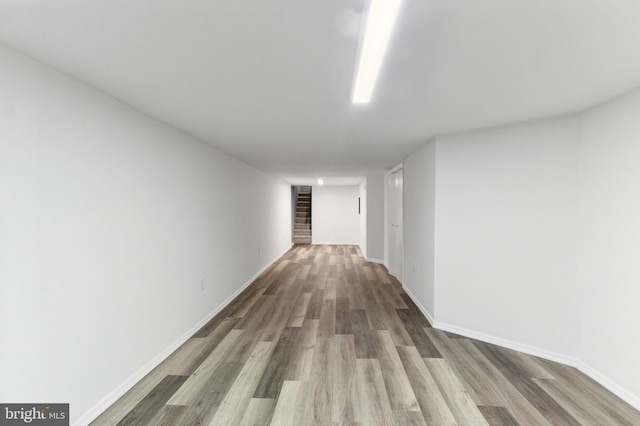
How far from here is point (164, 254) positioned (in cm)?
267

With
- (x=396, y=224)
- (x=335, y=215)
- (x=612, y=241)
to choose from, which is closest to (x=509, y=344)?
(x=612, y=241)

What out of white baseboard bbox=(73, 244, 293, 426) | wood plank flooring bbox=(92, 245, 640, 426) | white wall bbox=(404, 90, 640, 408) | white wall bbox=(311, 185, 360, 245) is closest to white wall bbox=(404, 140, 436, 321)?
white wall bbox=(404, 90, 640, 408)

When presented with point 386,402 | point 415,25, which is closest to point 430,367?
point 386,402

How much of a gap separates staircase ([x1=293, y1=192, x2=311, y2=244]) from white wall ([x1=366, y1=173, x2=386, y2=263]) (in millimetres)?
3735

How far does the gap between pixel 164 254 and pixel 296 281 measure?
306 centimetres

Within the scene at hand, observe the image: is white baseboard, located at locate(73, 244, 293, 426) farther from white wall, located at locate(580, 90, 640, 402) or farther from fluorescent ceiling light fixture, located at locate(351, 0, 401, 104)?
white wall, located at locate(580, 90, 640, 402)

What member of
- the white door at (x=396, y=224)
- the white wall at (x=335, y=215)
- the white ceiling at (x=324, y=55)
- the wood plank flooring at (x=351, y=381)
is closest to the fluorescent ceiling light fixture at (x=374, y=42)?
the white ceiling at (x=324, y=55)

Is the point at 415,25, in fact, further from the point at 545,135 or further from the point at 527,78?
the point at 545,135

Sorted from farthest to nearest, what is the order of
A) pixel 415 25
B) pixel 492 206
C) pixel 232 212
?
1. pixel 232 212
2. pixel 492 206
3. pixel 415 25

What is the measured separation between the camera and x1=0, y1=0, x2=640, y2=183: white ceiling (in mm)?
1168

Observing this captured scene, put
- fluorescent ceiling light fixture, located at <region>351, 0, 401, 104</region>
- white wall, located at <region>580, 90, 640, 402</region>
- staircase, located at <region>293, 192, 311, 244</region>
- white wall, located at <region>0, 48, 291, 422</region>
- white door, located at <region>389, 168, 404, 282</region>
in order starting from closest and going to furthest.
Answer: fluorescent ceiling light fixture, located at <region>351, 0, 401, 104</region> → white wall, located at <region>0, 48, 291, 422</region> → white wall, located at <region>580, 90, 640, 402</region> → white door, located at <region>389, 168, 404, 282</region> → staircase, located at <region>293, 192, 311, 244</region>

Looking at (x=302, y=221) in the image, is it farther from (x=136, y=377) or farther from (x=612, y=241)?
(x=612, y=241)

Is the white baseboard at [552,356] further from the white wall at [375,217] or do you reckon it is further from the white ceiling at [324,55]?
the white wall at [375,217]

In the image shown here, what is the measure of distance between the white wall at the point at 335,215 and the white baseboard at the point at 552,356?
6623 mm
